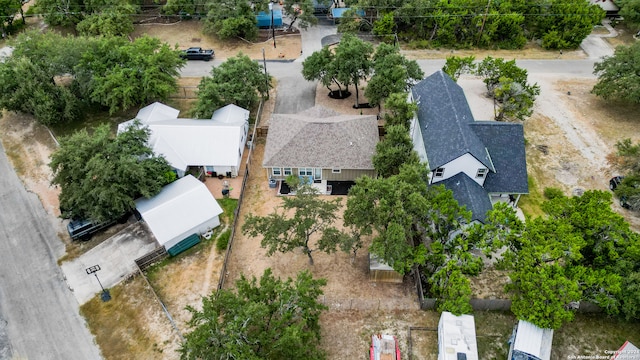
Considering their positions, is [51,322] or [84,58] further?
[84,58]

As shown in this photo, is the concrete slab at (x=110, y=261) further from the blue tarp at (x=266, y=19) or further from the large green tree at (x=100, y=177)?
the blue tarp at (x=266, y=19)

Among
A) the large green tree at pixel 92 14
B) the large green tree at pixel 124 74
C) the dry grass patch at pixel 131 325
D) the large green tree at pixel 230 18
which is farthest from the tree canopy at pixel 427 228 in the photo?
the large green tree at pixel 92 14

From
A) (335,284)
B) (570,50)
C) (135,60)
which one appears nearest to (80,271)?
(335,284)

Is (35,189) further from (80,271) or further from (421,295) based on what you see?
(421,295)

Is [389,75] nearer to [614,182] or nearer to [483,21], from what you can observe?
[483,21]

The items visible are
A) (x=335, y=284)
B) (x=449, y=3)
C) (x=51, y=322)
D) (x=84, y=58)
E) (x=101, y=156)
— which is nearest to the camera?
(x=51, y=322)
